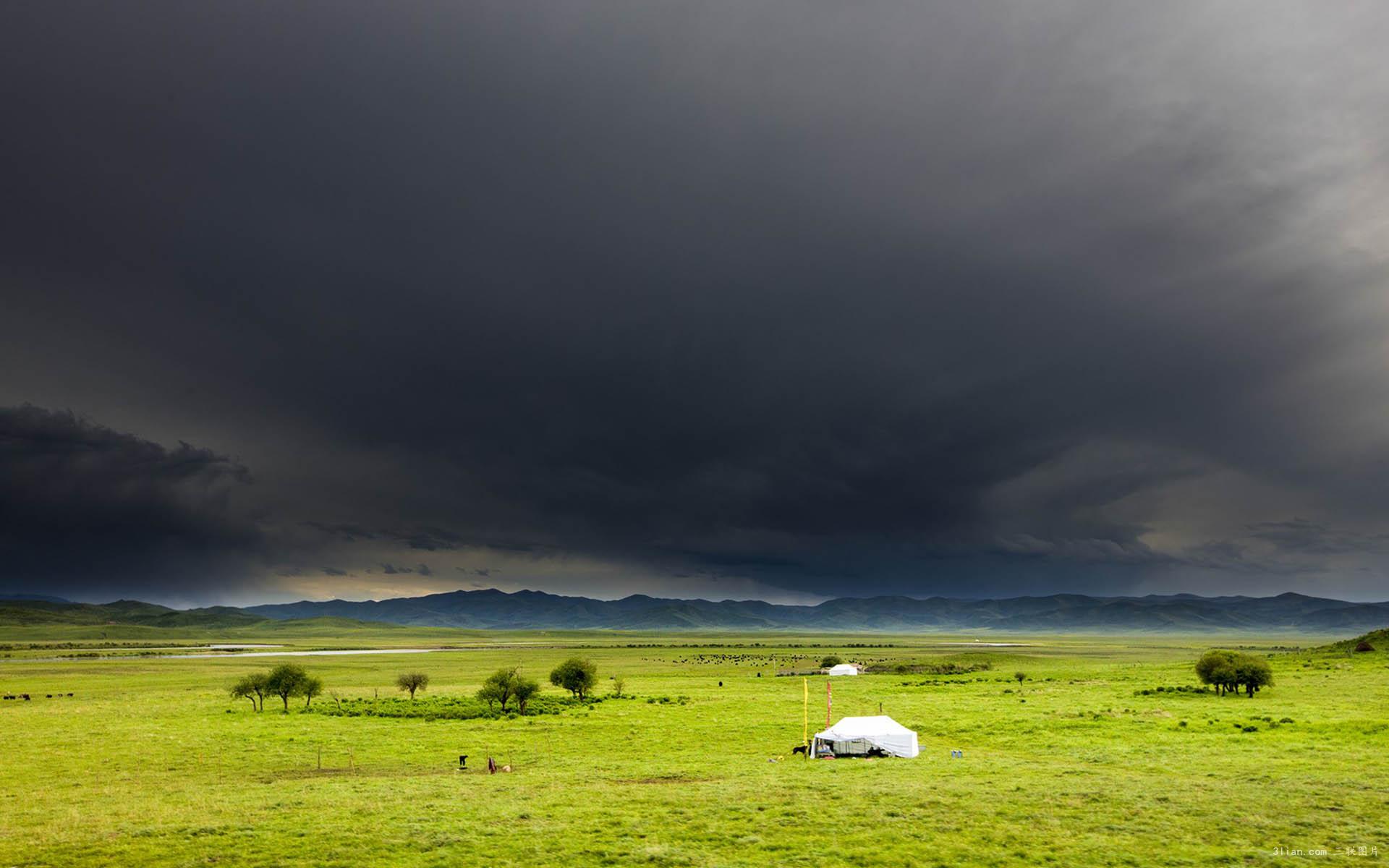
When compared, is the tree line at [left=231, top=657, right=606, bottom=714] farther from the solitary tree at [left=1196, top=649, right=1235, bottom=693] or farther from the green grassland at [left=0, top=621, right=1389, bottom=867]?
the solitary tree at [left=1196, top=649, right=1235, bottom=693]

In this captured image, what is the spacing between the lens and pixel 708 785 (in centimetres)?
4116

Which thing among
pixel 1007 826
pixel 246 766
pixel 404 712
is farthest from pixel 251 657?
pixel 1007 826

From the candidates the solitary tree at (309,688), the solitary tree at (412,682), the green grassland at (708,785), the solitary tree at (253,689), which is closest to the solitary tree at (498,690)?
the green grassland at (708,785)

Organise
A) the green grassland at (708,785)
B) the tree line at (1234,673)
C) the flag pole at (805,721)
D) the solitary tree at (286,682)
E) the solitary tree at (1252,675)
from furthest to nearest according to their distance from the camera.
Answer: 1. the solitary tree at (286,682)
2. the tree line at (1234,673)
3. the solitary tree at (1252,675)
4. the flag pole at (805,721)
5. the green grassland at (708,785)

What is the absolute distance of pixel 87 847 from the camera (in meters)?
29.9

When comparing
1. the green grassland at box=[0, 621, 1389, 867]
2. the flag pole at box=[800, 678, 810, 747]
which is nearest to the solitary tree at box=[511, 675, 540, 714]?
the green grassland at box=[0, 621, 1389, 867]

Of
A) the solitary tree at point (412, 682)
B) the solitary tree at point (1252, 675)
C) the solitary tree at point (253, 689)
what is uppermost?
the solitary tree at point (1252, 675)

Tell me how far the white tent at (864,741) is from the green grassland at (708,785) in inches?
55.1

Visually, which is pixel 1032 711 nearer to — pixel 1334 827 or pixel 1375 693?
pixel 1375 693

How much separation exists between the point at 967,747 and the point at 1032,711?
73.0 ft

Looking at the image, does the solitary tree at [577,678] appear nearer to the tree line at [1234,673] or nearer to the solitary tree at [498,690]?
the solitary tree at [498,690]

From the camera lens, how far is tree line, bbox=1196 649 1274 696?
8400 cm

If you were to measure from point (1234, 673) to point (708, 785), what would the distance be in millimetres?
76237

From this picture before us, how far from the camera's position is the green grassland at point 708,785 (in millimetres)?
28812
